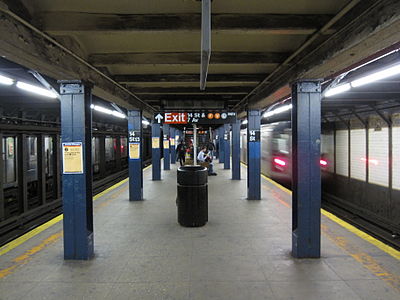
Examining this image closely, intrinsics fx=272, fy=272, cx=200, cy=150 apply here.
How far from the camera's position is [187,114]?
5.56 m

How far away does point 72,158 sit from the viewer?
11.6 feet

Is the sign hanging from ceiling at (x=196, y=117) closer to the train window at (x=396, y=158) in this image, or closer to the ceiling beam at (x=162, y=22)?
the ceiling beam at (x=162, y=22)

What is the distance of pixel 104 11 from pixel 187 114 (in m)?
3.27

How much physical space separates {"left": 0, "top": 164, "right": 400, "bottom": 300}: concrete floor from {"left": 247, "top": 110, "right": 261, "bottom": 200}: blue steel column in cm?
182

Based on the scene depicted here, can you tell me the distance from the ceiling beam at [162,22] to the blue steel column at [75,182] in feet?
3.79

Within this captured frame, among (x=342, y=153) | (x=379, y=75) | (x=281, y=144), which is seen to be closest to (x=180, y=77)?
(x=379, y=75)

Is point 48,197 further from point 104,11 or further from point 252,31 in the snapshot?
point 252,31

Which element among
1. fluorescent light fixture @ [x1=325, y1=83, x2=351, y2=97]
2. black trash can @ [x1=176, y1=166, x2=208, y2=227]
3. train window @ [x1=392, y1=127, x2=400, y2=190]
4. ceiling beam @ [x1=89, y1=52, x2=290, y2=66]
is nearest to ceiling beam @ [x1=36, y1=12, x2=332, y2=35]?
ceiling beam @ [x1=89, y1=52, x2=290, y2=66]

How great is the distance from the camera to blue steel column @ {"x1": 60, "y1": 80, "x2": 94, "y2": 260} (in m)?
3.50

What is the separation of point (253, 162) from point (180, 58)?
13.5 feet

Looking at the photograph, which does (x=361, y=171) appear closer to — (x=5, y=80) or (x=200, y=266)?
(x=200, y=266)

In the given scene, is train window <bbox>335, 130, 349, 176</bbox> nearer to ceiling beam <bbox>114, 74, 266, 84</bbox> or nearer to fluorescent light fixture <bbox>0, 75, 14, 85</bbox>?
ceiling beam <bbox>114, 74, 266, 84</bbox>

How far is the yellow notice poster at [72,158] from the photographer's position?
3.51m

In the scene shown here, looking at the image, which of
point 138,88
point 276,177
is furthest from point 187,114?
point 276,177
